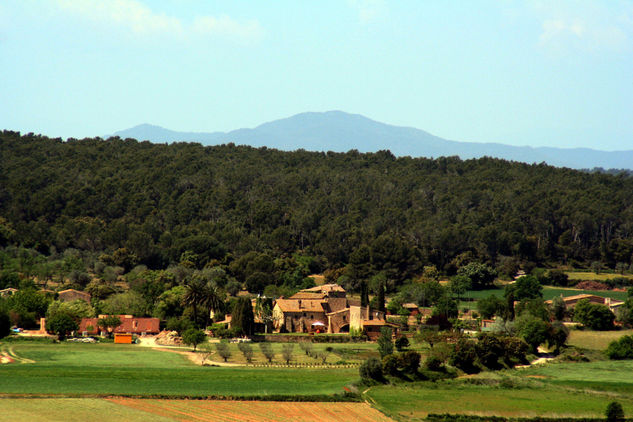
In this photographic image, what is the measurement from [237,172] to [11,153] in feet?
147

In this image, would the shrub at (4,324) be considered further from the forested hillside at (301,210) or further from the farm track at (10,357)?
the forested hillside at (301,210)

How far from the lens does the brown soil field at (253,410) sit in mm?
43594

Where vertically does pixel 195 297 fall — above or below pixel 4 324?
above

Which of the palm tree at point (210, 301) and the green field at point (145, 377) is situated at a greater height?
the palm tree at point (210, 301)

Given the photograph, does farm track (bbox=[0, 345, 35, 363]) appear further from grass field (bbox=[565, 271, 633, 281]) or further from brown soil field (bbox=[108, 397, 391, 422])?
grass field (bbox=[565, 271, 633, 281])

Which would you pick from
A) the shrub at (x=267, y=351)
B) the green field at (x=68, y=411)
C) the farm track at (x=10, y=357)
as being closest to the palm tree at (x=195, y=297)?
the shrub at (x=267, y=351)

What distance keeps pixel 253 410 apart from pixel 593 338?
42.3m

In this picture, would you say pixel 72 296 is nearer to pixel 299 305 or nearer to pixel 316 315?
pixel 299 305

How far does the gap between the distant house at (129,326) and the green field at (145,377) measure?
52.1 ft

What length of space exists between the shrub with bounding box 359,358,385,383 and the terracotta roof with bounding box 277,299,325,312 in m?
32.2

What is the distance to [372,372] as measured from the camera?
5697 cm

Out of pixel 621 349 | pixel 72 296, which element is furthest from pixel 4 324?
pixel 621 349

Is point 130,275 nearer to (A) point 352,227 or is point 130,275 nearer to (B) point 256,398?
(A) point 352,227

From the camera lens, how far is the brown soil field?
143 ft
